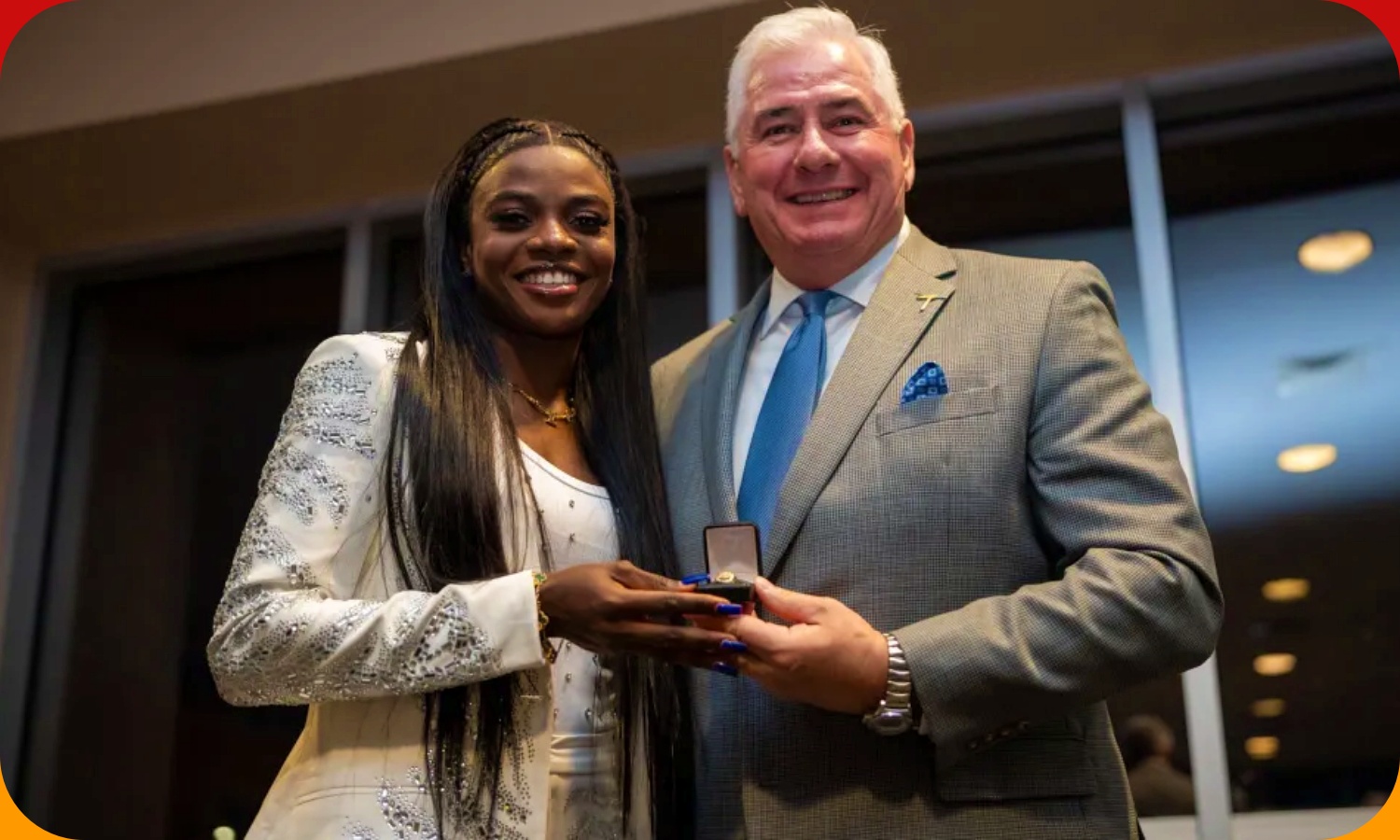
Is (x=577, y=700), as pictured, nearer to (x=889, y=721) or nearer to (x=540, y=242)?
(x=889, y=721)

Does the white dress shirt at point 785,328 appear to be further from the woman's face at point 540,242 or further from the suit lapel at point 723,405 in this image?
the woman's face at point 540,242

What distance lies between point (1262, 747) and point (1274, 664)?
172 mm

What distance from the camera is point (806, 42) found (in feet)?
7.25

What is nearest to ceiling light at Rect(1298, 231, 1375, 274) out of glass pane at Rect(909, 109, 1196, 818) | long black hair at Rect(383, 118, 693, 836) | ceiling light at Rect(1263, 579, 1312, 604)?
glass pane at Rect(909, 109, 1196, 818)

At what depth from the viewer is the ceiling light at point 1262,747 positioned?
9.68ft

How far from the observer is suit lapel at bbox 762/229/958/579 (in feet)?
6.04

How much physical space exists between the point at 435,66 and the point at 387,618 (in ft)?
6.82

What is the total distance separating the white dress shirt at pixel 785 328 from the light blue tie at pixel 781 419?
21 millimetres

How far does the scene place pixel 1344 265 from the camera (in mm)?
3184

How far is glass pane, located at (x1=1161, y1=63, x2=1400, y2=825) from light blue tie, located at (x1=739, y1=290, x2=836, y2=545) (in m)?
1.45

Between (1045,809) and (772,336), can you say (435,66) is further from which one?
(1045,809)

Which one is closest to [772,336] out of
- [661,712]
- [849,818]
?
[661,712]

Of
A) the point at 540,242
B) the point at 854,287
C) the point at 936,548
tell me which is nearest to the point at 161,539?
the point at 540,242

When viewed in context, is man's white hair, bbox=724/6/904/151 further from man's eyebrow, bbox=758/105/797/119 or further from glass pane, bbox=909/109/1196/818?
glass pane, bbox=909/109/1196/818
